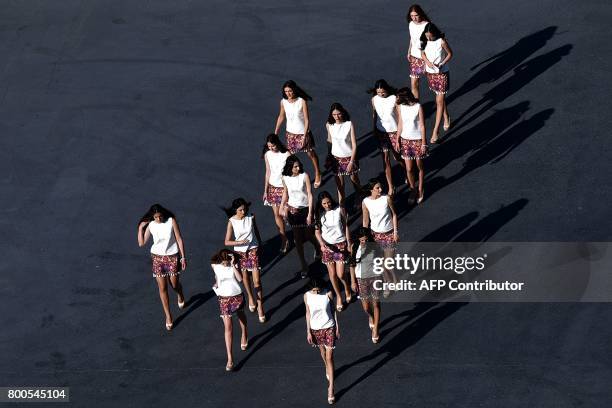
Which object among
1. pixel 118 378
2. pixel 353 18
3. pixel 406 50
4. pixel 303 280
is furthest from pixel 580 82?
pixel 118 378

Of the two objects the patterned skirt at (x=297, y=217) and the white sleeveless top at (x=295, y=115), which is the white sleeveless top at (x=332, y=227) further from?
the white sleeveless top at (x=295, y=115)

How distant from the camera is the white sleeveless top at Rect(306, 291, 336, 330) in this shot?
17.2m

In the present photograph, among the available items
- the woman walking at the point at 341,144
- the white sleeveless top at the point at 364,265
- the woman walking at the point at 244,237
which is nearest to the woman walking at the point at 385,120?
the woman walking at the point at 341,144

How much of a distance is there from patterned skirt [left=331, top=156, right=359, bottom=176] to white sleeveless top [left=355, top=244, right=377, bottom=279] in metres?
2.58

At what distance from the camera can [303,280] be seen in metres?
20.0

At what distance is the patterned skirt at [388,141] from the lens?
809 inches

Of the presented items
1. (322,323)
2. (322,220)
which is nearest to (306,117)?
(322,220)

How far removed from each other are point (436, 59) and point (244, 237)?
5410 mm

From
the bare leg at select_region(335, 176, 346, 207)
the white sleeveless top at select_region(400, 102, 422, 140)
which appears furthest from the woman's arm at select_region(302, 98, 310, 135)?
the white sleeveless top at select_region(400, 102, 422, 140)

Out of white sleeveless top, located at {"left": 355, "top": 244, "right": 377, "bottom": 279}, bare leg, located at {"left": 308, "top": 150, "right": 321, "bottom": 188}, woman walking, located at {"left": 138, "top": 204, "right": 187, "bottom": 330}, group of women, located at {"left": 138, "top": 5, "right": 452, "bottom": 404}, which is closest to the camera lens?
group of women, located at {"left": 138, "top": 5, "right": 452, "bottom": 404}

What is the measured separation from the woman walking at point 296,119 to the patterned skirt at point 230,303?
384 centimetres

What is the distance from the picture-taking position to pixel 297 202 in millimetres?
19375

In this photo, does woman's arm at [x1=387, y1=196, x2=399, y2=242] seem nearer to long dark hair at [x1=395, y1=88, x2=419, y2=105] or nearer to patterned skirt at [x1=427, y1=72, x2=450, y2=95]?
long dark hair at [x1=395, y1=88, x2=419, y2=105]

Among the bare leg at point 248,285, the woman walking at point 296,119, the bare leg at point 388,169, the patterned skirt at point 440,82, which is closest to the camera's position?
the bare leg at point 248,285
